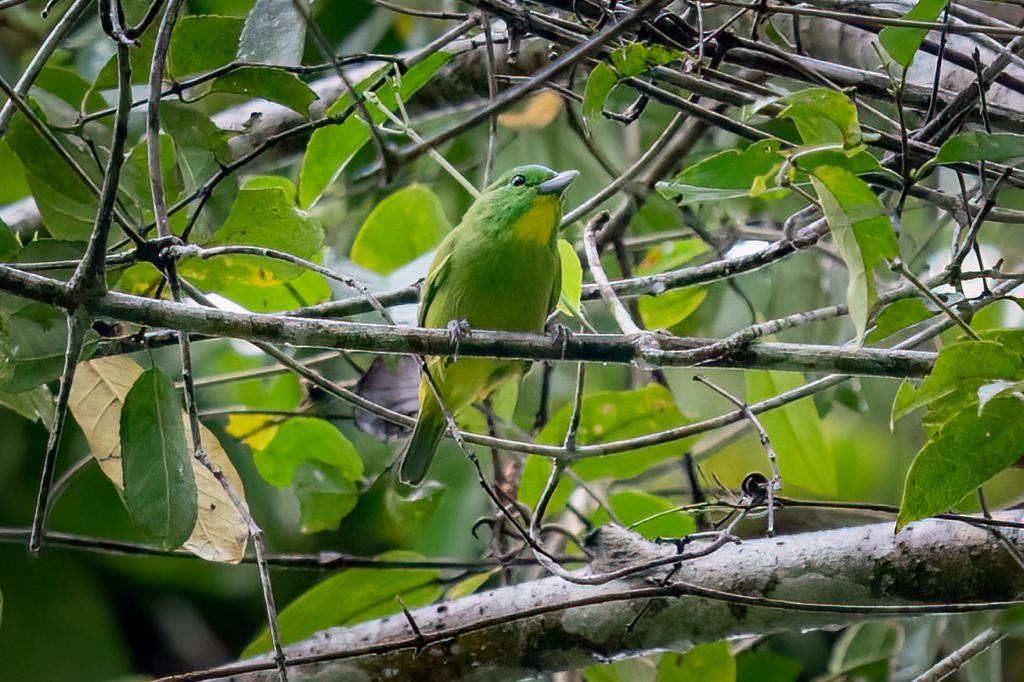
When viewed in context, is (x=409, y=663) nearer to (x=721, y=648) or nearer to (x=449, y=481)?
(x=721, y=648)

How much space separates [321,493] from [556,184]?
118cm

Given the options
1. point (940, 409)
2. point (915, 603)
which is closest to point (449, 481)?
point (915, 603)

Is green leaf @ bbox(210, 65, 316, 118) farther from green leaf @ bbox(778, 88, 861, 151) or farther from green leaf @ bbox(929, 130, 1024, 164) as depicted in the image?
green leaf @ bbox(929, 130, 1024, 164)

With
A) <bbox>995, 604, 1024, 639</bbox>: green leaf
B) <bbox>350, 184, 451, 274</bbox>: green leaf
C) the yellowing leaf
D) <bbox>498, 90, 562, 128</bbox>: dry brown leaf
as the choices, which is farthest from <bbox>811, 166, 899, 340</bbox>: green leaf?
<bbox>498, 90, 562, 128</bbox>: dry brown leaf

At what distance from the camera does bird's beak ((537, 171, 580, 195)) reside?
10.8 ft

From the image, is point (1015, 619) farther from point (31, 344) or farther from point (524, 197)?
point (524, 197)

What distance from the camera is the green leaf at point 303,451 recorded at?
3.27 meters

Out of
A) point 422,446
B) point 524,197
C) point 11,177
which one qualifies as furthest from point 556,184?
point 11,177

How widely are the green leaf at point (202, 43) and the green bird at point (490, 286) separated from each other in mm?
957

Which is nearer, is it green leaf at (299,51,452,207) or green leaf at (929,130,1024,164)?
green leaf at (929,130,1024,164)

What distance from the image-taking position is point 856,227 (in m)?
1.78

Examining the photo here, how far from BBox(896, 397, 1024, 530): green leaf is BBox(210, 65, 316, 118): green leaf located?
5.11 ft

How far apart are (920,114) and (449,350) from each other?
5.62 feet

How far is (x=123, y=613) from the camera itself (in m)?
5.20
